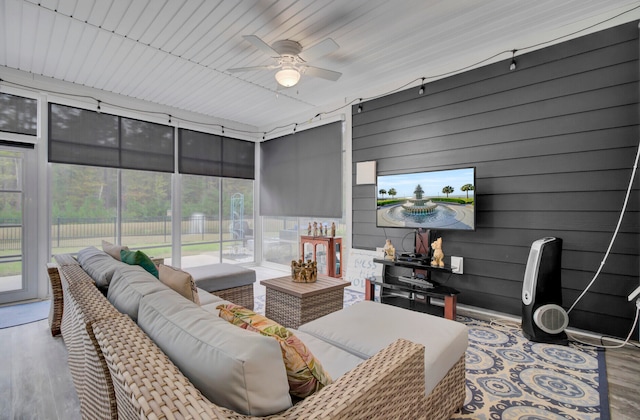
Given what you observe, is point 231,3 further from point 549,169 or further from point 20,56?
point 549,169

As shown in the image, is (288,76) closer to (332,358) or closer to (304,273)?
(304,273)

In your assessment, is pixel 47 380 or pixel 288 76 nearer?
pixel 47 380

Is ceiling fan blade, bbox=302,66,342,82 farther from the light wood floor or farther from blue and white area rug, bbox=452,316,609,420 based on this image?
the light wood floor

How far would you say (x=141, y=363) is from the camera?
84cm

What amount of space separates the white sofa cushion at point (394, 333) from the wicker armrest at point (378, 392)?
23 centimetres

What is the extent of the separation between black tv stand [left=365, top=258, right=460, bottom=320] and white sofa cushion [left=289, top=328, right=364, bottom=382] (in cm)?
182

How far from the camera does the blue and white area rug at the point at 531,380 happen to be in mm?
1748

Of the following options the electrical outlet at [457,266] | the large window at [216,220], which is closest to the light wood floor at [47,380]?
the electrical outlet at [457,266]

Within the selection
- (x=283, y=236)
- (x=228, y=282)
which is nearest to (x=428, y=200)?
(x=228, y=282)

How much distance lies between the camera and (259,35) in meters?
2.88

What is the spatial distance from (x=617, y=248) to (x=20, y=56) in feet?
19.8

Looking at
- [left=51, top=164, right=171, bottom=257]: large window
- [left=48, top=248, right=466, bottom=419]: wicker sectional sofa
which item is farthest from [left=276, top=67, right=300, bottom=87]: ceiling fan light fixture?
[left=51, top=164, right=171, bottom=257]: large window

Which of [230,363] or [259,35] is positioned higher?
[259,35]

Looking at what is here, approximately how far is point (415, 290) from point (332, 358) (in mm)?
2023
